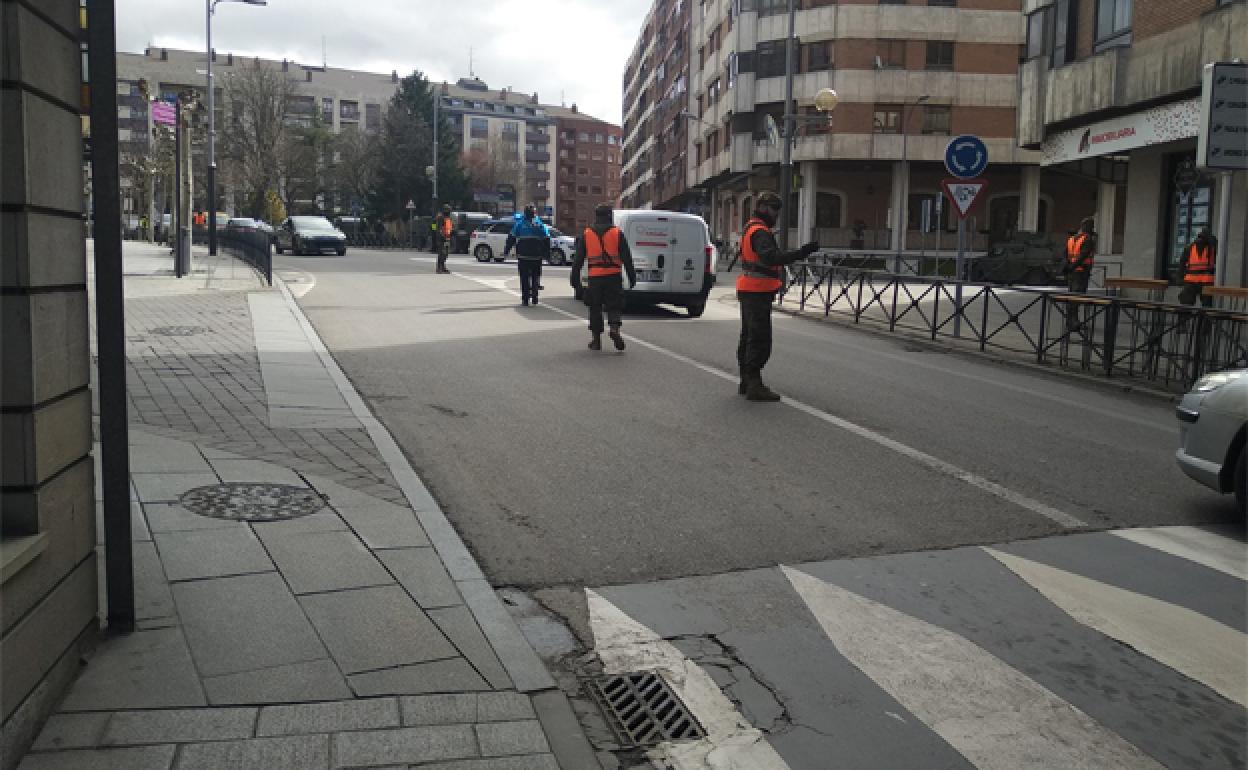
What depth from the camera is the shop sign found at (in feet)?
65.1

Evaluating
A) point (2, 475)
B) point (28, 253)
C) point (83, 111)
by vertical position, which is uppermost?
point (83, 111)

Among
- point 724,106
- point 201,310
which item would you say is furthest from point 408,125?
point 201,310

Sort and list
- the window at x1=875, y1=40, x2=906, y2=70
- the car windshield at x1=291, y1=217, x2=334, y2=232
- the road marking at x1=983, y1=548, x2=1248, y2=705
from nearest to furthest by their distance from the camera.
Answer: the road marking at x1=983, y1=548, x2=1248, y2=705 → the car windshield at x1=291, y1=217, x2=334, y2=232 → the window at x1=875, y1=40, x2=906, y2=70

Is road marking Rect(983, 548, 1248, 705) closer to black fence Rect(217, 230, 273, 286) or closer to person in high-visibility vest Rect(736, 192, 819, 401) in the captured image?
person in high-visibility vest Rect(736, 192, 819, 401)

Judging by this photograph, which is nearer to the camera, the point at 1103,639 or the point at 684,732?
the point at 684,732

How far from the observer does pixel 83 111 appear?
12.6 ft

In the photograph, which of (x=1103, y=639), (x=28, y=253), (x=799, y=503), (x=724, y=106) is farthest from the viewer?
(x=724, y=106)

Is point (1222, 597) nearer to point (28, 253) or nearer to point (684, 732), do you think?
point (684, 732)

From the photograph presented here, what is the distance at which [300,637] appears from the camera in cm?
411

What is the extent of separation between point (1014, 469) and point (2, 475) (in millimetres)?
6180

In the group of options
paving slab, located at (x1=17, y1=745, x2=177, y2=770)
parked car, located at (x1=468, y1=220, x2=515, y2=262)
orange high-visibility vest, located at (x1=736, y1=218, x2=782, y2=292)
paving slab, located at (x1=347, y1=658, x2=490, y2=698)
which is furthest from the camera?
parked car, located at (x1=468, y1=220, x2=515, y2=262)

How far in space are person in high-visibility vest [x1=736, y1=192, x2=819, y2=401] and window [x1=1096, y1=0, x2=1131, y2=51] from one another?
15.4 meters

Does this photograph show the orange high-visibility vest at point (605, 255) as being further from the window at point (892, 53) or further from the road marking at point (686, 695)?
the window at point (892, 53)

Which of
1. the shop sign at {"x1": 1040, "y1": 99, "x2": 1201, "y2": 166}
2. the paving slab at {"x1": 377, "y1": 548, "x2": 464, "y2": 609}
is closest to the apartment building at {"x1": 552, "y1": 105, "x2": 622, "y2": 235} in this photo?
the shop sign at {"x1": 1040, "y1": 99, "x2": 1201, "y2": 166}
